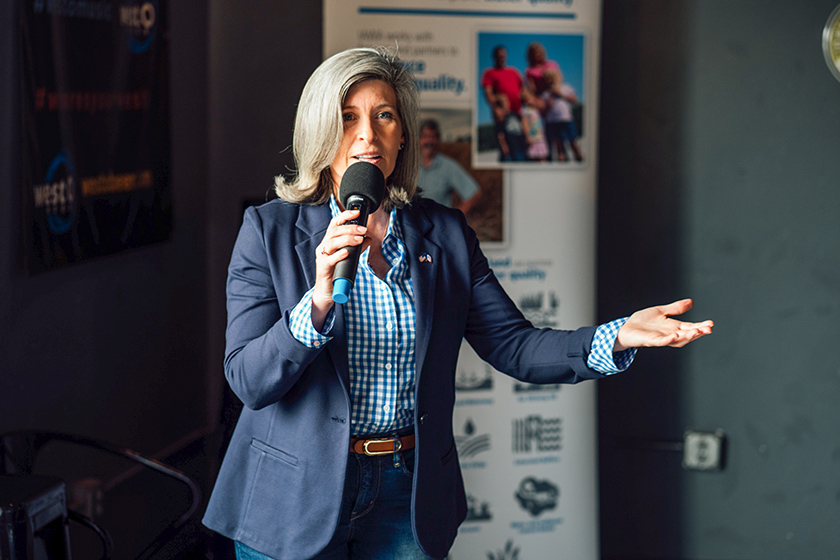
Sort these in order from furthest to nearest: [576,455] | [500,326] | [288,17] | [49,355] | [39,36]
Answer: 1. [288,17]
2. [576,455]
3. [49,355]
4. [39,36]
5. [500,326]

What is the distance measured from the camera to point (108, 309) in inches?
117

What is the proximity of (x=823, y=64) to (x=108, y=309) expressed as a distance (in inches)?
115

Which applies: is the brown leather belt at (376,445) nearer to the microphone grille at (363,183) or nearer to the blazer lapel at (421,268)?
the blazer lapel at (421,268)

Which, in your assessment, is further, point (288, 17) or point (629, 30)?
point (288, 17)

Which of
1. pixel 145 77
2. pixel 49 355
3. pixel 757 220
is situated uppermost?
pixel 145 77

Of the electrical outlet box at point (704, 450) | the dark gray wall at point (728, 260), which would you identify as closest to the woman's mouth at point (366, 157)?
the dark gray wall at point (728, 260)

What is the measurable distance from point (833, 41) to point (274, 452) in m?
2.71

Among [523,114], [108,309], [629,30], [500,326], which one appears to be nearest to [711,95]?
[629,30]

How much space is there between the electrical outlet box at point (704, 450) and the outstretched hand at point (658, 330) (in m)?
1.89

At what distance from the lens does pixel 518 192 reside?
2.76m

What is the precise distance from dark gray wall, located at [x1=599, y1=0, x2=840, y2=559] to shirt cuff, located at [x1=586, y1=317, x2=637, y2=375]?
175 centimetres

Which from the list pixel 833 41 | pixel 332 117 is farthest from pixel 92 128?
pixel 833 41

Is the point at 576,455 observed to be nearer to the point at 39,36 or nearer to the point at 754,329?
the point at 754,329

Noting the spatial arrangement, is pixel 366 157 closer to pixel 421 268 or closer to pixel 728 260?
pixel 421 268
